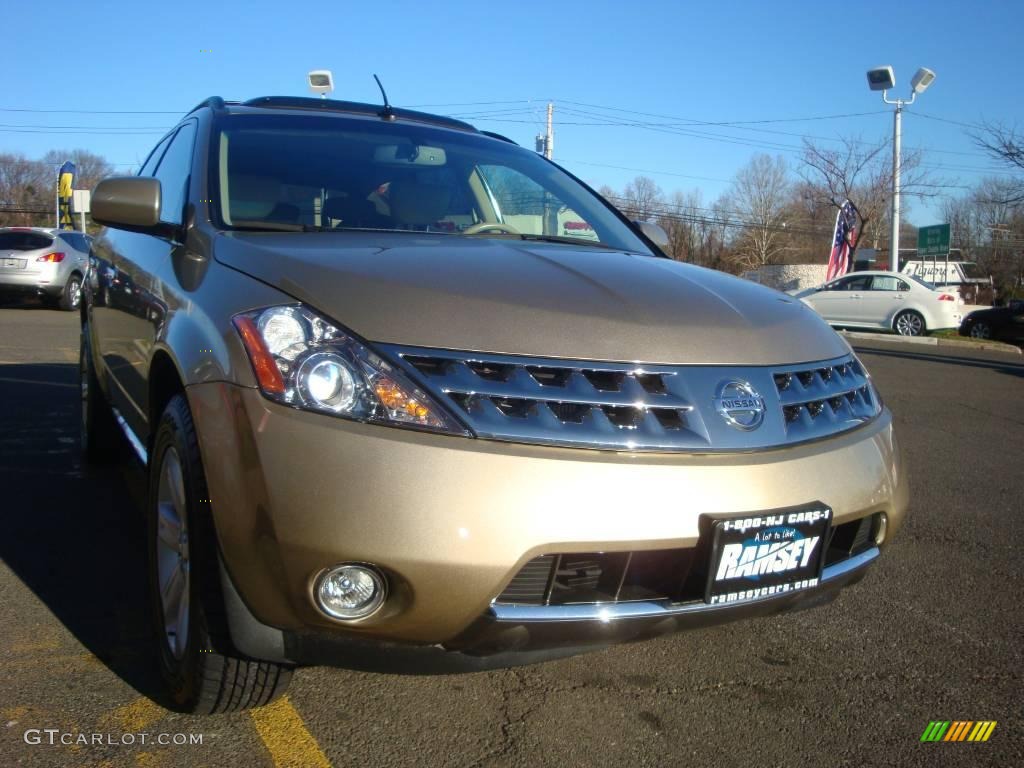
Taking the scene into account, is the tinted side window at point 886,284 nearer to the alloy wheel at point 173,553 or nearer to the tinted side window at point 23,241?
the tinted side window at point 23,241

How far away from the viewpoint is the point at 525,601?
2020 mm

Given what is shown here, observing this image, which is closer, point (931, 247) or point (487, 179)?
point (487, 179)

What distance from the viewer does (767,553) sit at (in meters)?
2.14

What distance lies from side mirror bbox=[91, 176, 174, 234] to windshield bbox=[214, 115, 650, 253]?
8.4 inches

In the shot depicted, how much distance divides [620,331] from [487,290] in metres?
0.34

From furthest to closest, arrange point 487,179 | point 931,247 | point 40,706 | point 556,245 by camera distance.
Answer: point 931,247
point 487,179
point 556,245
point 40,706

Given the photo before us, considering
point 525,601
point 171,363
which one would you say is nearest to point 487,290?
point 525,601

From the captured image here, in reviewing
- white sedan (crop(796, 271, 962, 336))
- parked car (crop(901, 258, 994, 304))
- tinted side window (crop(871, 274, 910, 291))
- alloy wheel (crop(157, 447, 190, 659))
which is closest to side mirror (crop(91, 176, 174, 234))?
alloy wheel (crop(157, 447, 190, 659))

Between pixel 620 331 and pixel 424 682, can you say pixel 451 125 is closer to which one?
pixel 620 331

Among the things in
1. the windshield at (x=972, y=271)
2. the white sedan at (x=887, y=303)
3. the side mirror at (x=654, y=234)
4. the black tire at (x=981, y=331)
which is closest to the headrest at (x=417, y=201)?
the side mirror at (x=654, y=234)

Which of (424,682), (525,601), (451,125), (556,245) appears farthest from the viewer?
(451,125)

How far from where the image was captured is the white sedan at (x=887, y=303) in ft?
62.4

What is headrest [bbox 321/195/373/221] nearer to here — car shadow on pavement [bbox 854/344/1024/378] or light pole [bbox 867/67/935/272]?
car shadow on pavement [bbox 854/344/1024/378]

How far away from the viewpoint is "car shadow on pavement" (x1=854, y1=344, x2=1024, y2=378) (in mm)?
13080
